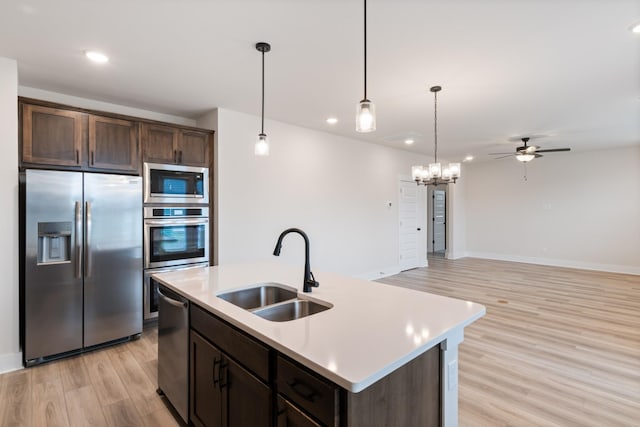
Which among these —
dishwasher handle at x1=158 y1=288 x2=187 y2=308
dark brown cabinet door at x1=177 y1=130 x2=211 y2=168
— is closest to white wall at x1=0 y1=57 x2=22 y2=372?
dark brown cabinet door at x1=177 y1=130 x2=211 y2=168

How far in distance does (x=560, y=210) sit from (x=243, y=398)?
8.50m

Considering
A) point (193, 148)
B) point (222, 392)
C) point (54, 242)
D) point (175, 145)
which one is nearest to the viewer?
point (222, 392)

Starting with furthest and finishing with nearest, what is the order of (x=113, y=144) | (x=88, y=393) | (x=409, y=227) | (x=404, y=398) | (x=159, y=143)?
(x=409, y=227)
(x=159, y=143)
(x=113, y=144)
(x=88, y=393)
(x=404, y=398)

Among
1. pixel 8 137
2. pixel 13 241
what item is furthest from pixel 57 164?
pixel 13 241

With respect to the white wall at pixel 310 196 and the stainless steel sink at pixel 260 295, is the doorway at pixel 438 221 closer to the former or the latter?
the white wall at pixel 310 196

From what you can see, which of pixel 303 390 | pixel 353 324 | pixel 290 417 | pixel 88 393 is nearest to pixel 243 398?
pixel 290 417

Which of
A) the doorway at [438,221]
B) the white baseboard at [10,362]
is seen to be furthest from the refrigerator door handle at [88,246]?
the doorway at [438,221]

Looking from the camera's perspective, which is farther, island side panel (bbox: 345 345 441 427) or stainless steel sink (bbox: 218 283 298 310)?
stainless steel sink (bbox: 218 283 298 310)

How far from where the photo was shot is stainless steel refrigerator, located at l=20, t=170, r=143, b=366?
2738 mm

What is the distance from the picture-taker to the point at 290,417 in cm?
117

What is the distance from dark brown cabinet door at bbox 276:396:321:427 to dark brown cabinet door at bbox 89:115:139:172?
310cm

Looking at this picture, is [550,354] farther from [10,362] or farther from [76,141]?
[76,141]

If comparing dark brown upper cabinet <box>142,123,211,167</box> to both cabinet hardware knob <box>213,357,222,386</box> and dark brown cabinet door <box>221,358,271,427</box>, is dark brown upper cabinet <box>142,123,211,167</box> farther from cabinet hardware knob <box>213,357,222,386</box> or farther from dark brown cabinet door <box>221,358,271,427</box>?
dark brown cabinet door <box>221,358,271,427</box>

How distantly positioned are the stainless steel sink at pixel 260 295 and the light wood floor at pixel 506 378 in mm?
920
